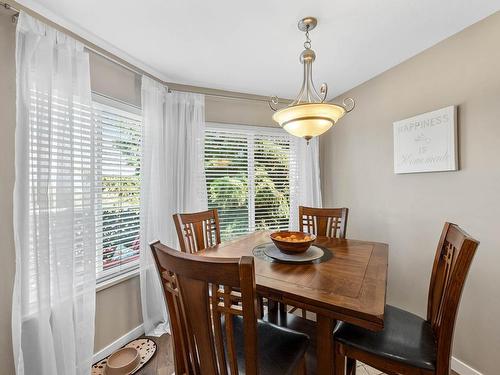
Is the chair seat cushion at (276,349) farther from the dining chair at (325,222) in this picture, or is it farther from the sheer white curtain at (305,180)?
the sheer white curtain at (305,180)

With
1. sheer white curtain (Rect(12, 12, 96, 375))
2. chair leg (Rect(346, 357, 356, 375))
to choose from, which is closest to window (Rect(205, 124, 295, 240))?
sheer white curtain (Rect(12, 12, 96, 375))

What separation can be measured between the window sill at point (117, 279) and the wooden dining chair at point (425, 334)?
5.72 ft

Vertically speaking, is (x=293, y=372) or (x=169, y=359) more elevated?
(x=293, y=372)

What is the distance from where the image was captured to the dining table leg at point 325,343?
109 cm

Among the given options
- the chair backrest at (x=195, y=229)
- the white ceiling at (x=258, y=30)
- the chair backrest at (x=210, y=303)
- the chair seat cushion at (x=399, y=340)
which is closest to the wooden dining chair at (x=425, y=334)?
the chair seat cushion at (x=399, y=340)

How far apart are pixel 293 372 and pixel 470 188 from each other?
1.74 meters

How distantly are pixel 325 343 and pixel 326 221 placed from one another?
1271 mm

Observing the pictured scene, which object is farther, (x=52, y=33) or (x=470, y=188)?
(x=470, y=188)

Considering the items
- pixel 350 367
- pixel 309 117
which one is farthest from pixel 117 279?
pixel 309 117

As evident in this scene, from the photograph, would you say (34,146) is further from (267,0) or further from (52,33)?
(267,0)

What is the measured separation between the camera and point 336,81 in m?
2.60

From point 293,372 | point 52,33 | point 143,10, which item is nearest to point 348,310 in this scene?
point 293,372

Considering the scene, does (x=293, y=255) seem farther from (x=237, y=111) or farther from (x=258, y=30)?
(x=237, y=111)

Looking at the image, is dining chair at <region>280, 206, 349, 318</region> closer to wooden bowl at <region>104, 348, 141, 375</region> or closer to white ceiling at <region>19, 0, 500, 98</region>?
wooden bowl at <region>104, 348, 141, 375</region>
